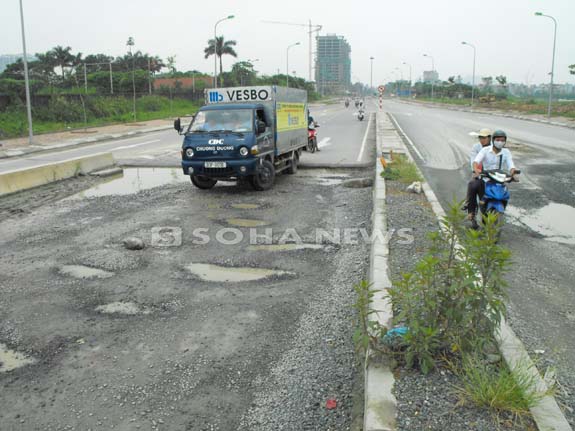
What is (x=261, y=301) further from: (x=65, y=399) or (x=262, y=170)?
(x=262, y=170)

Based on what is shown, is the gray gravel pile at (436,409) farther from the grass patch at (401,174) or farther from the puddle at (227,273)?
the grass patch at (401,174)

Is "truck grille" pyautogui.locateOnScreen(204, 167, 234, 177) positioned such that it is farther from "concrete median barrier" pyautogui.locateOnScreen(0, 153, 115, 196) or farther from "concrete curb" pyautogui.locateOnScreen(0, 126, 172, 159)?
"concrete curb" pyautogui.locateOnScreen(0, 126, 172, 159)

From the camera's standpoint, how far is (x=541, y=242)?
7.65 metres

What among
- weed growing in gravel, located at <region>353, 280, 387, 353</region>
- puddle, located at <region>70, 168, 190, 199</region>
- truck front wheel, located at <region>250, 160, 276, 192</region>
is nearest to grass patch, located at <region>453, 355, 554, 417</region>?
weed growing in gravel, located at <region>353, 280, 387, 353</region>

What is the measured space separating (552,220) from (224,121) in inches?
279

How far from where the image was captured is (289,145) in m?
14.0

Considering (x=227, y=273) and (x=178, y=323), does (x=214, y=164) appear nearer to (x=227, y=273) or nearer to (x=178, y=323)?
(x=227, y=273)

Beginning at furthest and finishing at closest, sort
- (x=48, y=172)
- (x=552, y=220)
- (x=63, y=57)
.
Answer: (x=63, y=57) < (x=48, y=172) < (x=552, y=220)

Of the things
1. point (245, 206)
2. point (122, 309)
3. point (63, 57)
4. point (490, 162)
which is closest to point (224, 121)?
point (245, 206)

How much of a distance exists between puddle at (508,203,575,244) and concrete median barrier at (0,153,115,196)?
34.6 ft

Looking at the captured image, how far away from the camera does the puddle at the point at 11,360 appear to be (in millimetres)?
4328

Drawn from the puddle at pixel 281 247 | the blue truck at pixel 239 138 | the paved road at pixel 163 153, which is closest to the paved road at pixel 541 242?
the puddle at pixel 281 247

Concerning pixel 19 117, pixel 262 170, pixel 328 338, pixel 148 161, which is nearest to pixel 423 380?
pixel 328 338

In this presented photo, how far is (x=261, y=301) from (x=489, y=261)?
107 inches
